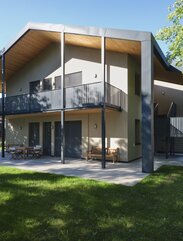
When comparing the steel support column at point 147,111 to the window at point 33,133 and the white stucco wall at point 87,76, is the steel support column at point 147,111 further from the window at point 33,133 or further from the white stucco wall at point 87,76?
the window at point 33,133

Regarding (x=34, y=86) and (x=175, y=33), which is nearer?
(x=175, y=33)

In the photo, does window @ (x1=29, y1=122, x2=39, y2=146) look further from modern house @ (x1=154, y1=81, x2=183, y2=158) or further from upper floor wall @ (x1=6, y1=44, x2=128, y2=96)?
modern house @ (x1=154, y1=81, x2=183, y2=158)

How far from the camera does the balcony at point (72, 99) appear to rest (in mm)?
10578

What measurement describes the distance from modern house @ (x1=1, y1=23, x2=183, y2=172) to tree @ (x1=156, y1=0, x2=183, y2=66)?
32.8 inches

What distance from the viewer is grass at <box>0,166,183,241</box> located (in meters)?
3.80

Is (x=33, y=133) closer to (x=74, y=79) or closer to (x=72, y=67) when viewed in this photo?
(x=74, y=79)

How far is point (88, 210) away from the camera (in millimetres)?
4832

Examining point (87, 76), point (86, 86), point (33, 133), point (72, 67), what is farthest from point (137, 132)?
point (33, 133)

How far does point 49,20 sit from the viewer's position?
12477 mm

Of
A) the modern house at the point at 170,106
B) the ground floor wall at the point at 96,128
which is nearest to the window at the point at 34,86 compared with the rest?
the ground floor wall at the point at 96,128

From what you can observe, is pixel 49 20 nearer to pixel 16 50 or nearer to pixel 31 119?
pixel 16 50

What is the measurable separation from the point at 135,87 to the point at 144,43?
4.37m

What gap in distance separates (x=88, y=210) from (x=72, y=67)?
33.6 feet

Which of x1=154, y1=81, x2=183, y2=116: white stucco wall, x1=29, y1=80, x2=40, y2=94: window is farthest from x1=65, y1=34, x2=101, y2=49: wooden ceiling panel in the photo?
x1=154, y1=81, x2=183, y2=116: white stucco wall
